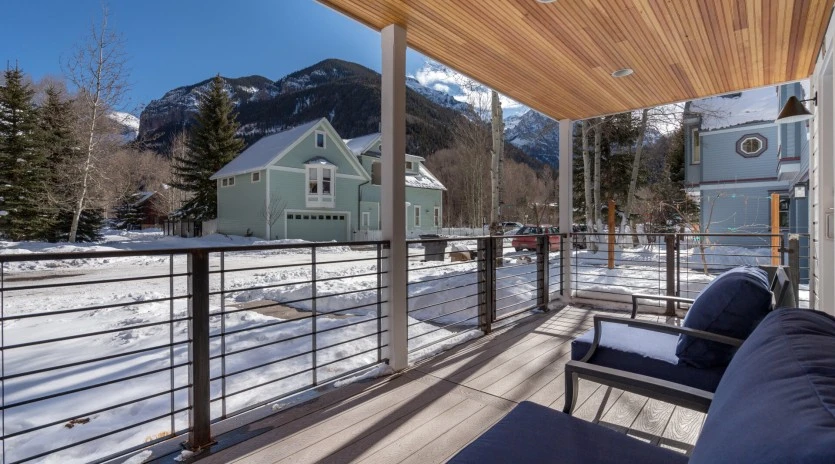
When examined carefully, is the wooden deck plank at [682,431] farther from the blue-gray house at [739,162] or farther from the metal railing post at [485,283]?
the blue-gray house at [739,162]

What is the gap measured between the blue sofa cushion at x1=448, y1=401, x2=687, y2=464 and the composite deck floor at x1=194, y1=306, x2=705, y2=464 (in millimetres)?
736

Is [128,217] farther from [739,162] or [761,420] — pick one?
[761,420]

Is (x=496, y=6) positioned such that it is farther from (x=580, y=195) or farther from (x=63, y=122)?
(x=63, y=122)

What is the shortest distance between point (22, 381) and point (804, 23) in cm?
623

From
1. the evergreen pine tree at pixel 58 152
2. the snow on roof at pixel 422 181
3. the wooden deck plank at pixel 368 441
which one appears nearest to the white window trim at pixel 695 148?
the snow on roof at pixel 422 181

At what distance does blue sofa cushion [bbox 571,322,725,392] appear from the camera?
5.47 feet

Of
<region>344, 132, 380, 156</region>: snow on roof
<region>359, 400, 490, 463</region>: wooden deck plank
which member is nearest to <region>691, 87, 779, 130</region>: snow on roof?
<region>359, 400, 490, 463</region>: wooden deck plank

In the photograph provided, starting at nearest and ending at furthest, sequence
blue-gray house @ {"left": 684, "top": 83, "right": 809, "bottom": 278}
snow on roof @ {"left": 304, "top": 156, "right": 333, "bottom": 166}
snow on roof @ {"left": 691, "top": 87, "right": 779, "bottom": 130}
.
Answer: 1. blue-gray house @ {"left": 684, "top": 83, "right": 809, "bottom": 278}
2. snow on roof @ {"left": 691, "top": 87, "right": 779, "bottom": 130}
3. snow on roof @ {"left": 304, "top": 156, "right": 333, "bottom": 166}

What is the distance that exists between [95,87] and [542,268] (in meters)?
15.1

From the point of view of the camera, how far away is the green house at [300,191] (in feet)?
56.0

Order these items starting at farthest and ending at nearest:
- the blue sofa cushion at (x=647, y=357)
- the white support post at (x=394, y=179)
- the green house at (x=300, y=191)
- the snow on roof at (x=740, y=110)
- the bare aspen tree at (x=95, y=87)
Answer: the green house at (x=300, y=191)
the bare aspen tree at (x=95, y=87)
the snow on roof at (x=740, y=110)
the white support post at (x=394, y=179)
the blue sofa cushion at (x=647, y=357)

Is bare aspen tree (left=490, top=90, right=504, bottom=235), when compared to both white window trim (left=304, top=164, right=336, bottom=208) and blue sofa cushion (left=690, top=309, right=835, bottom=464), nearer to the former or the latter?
blue sofa cushion (left=690, top=309, right=835, bottom=464)

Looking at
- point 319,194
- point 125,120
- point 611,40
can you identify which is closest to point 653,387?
point 611,40

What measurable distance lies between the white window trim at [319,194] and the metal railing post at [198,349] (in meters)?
16.5
